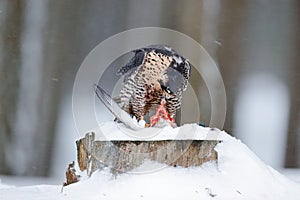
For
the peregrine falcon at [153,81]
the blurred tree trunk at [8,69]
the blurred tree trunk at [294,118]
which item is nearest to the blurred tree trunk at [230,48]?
the blurred tree trunk at [294,118]

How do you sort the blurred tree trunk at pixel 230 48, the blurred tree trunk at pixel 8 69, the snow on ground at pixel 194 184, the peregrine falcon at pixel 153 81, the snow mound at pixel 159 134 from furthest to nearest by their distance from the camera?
the blurred tree trunk at pixel 8 69 < the blurred tree trunk at pixel 230 48 < the peregrine falcon at pixel 153 81 < the snow mound at pixel 159 134 < the snow on ground at pixel 194 184

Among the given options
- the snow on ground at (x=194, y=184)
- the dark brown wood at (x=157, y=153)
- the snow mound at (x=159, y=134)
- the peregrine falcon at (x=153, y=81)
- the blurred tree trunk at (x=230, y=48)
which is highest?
the blurred tree trunk at (x=230, y=48)

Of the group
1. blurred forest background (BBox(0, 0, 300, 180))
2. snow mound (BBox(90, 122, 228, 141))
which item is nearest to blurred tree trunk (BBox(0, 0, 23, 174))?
blurred forest background (BBox(0, 0, 300, 180))

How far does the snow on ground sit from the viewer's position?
Result: 0.91 meters

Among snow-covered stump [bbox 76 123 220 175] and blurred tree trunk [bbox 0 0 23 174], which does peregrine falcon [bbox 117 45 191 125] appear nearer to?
snow-covered stump [bbox 76 123 220 175]

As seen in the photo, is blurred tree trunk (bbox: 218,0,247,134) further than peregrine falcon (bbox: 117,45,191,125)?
Yes

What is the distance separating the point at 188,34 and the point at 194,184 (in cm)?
Answer: 125

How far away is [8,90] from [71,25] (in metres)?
0.47

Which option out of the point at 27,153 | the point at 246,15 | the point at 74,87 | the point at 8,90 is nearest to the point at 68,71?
the point at 74,87

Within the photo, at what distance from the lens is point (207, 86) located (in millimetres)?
2049

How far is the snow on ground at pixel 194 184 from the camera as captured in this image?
91 cm

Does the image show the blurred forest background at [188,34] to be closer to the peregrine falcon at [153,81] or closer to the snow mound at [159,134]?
the peregrine falcon at [153,81]

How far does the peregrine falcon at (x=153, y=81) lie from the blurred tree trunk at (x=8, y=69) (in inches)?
37.7

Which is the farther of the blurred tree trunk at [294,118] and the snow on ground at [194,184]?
the blurred tree trunk at [294,118]
